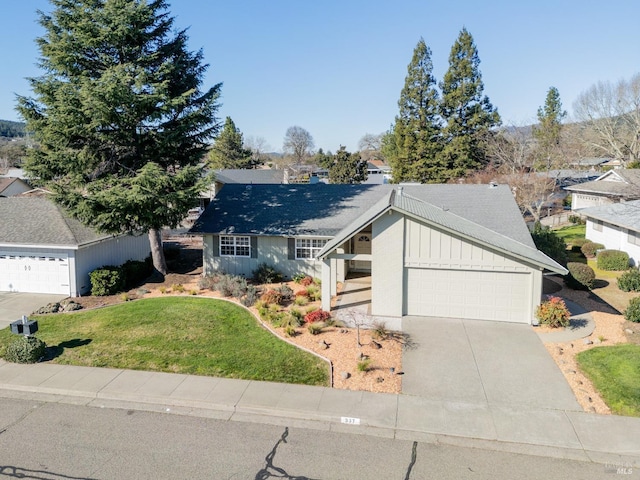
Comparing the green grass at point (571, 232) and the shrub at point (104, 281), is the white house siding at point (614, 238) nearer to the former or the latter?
the green grass at point (571, 232)

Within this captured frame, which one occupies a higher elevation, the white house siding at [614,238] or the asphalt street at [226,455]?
the white house siding at [614,238]

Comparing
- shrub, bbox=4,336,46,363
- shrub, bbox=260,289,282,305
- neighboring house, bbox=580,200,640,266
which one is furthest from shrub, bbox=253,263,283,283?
neighboring house, bbox=580,200,640,266

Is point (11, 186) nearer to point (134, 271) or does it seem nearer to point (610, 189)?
point (134, 271)

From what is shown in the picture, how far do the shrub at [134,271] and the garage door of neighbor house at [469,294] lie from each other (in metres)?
12.7

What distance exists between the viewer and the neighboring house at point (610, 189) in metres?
29.7

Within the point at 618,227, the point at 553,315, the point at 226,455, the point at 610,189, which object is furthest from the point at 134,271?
the point at 610,189

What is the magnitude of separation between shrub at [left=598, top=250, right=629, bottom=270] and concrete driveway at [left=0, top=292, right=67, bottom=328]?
85.8 feet

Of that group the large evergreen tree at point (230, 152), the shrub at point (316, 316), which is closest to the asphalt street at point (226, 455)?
the shrub at point (316, 316)

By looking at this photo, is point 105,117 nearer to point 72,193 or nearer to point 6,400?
point 72,193

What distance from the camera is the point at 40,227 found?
19.9 metres

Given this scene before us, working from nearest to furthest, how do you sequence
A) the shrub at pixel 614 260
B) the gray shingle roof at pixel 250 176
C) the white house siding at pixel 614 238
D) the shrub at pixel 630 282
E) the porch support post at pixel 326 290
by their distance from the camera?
1. the porch support post at pixel 326 290
2. the shrub at pixel 630 282
3. the shrub at pixel 614 260
4. the white house siding at pixel 614 238
5. the gray shingle roof at pixel 250 176

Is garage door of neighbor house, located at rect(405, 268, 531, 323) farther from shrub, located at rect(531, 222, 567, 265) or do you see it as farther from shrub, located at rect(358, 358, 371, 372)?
shrub, located at rect(531, 222, 567, 265)

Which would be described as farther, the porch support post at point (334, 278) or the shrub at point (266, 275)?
the shrub at point (266, 275)

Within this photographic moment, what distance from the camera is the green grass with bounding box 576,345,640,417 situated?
1027 cm
